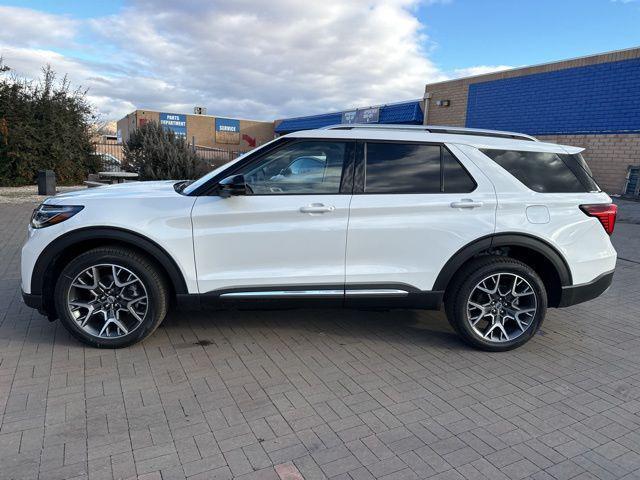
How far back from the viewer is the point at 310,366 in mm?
3623

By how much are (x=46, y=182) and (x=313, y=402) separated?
531 inches

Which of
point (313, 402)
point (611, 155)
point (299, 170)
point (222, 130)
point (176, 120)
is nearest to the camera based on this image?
point (313, 402)

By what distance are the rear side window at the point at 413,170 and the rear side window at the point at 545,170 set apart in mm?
335

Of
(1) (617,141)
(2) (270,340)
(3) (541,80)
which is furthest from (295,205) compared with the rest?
(3) (541,80)

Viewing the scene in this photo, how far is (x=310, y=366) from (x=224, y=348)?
0.77 meters

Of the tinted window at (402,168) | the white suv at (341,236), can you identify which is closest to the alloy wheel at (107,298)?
the white suv at (341,236)

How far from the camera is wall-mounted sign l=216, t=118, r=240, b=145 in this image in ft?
150

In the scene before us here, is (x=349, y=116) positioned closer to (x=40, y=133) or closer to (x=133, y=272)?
(x=40, y=133)

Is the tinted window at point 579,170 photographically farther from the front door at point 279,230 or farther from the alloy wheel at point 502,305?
the front door at point 279,230

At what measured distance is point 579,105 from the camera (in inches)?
628

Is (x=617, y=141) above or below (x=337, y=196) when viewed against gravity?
above

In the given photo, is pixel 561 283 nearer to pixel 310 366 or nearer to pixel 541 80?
pixel 310 366

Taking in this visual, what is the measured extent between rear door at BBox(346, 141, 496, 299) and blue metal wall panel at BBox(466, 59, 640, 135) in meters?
13.7

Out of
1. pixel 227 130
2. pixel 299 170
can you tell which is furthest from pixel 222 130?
pixel 299 170
